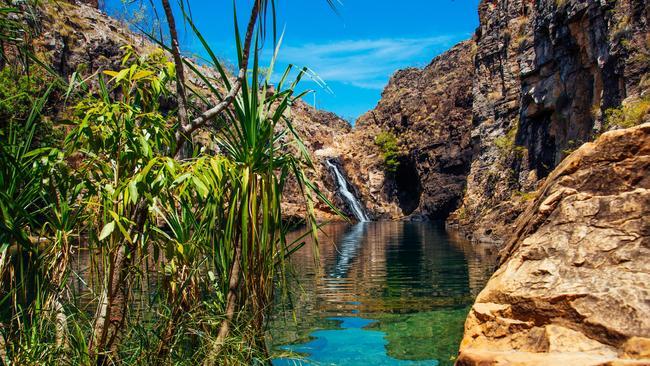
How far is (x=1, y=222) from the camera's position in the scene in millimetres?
3250

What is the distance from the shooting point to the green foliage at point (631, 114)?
17953 millimetres

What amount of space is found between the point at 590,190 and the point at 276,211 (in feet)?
11.1

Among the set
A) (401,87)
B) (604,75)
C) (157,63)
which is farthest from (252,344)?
(401,87)

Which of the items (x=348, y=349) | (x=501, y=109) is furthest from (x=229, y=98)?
(x=501, y=109)

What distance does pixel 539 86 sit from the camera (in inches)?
1355

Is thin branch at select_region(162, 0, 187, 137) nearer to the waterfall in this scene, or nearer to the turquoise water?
the turquoise water

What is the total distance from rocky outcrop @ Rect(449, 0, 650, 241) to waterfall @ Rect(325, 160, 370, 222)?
48.2 feet

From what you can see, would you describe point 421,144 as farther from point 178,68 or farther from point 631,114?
point 178,68

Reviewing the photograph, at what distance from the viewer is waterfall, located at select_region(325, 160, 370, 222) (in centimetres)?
6275

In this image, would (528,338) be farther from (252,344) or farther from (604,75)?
(604,75)

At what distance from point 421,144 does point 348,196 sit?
1115 centimetres

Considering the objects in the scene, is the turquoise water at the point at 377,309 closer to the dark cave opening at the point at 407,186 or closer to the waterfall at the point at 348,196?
the waterfall at the point at 348,196

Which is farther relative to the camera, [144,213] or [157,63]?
[157,63]

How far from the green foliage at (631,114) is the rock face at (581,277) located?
14227 millimetres
